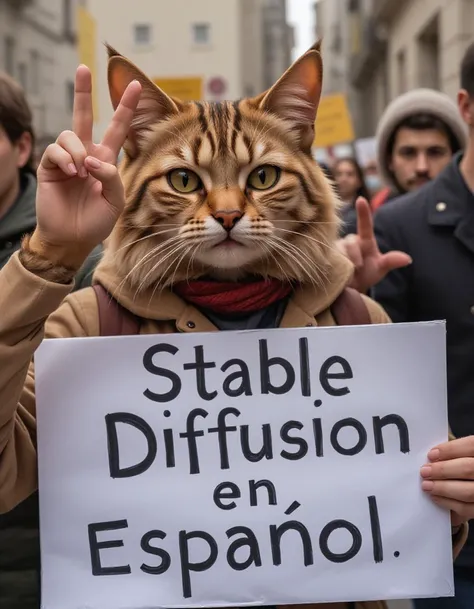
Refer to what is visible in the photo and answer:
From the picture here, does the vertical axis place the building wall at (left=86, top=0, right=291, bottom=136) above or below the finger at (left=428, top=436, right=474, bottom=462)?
above

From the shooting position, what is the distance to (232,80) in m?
31.8

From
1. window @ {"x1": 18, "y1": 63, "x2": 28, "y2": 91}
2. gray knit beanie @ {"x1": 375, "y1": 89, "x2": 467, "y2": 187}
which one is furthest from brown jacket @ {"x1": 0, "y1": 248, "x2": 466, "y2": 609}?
window @ {"x1": 18, "y1": 63, "x2": 28, "y2": 91}

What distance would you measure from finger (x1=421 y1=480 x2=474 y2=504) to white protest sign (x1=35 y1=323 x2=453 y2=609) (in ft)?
0.11

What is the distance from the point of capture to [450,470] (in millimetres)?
1804

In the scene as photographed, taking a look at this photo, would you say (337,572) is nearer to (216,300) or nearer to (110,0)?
(216,300)

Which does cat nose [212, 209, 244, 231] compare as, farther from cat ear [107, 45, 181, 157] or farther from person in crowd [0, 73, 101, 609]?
person in crowd [0, 73, 101, 609]

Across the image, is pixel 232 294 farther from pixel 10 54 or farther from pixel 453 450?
pixel 10 54

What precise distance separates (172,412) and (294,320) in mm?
317

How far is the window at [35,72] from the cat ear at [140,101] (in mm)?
23137

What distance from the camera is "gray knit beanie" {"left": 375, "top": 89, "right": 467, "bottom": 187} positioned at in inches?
164

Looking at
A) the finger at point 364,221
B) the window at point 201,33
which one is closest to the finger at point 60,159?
the finger at point 364,221

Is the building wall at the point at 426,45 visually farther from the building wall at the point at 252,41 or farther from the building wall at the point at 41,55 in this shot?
the building wall at the point at 252,41

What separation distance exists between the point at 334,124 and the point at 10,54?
1599cm

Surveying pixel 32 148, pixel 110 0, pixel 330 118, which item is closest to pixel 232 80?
pixel 110 0
